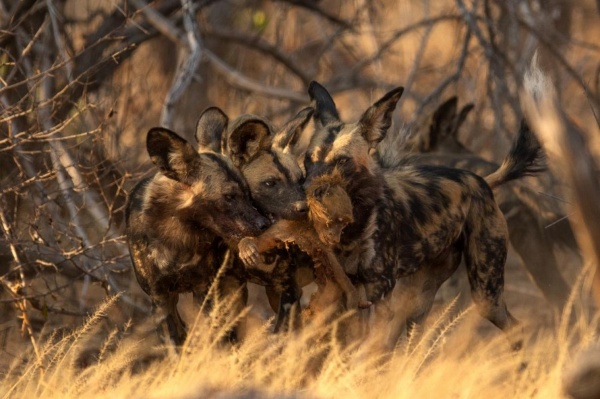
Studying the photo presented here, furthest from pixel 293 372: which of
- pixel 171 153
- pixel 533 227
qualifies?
pixel 533 227

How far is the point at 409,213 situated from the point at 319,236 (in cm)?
84

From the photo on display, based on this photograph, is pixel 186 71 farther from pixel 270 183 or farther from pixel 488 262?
pixel 488 262

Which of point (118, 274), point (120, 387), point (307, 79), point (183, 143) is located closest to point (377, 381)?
point (120, 387)

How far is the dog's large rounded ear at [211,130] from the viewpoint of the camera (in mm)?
4922

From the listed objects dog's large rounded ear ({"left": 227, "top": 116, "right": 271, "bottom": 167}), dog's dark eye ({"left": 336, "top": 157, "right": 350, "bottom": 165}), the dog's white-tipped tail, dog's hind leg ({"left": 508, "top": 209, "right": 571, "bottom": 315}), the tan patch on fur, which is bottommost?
dog's hind leg ({"left": 508, "top": 209, "right": 571, "bottom": 315})

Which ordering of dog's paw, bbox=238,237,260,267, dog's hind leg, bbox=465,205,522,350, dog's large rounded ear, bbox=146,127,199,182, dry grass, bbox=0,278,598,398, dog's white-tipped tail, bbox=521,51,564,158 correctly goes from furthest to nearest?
1. dog's hind leg, bbox=465,205,522,350
2. dog's large rounded ear, bbox=146,127,199,182
3. dog's paw, bbox=238,237,260,267
4. dry grass, bbox=0,278,598,398
5. dog's white-tipped tail, bbox=521,51,564,158

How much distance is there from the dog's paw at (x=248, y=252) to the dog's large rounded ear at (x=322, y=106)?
1089 mm

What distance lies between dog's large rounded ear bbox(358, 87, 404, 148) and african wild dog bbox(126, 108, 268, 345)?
69 centimetres

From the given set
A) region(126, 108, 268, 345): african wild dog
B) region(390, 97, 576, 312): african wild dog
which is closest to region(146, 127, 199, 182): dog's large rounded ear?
region(126, 108, 268, 345): african wild dog

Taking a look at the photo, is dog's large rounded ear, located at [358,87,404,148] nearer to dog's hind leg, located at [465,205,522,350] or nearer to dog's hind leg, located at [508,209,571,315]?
dog's hind leg, located at [465,205,522,350]

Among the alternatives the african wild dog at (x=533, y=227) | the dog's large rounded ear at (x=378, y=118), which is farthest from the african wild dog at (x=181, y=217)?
the african wild dog at (x=533, y=227)

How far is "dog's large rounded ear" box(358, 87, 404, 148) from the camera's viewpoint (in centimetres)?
499

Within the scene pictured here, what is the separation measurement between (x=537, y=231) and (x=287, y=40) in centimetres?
435

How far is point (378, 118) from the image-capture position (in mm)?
5031
